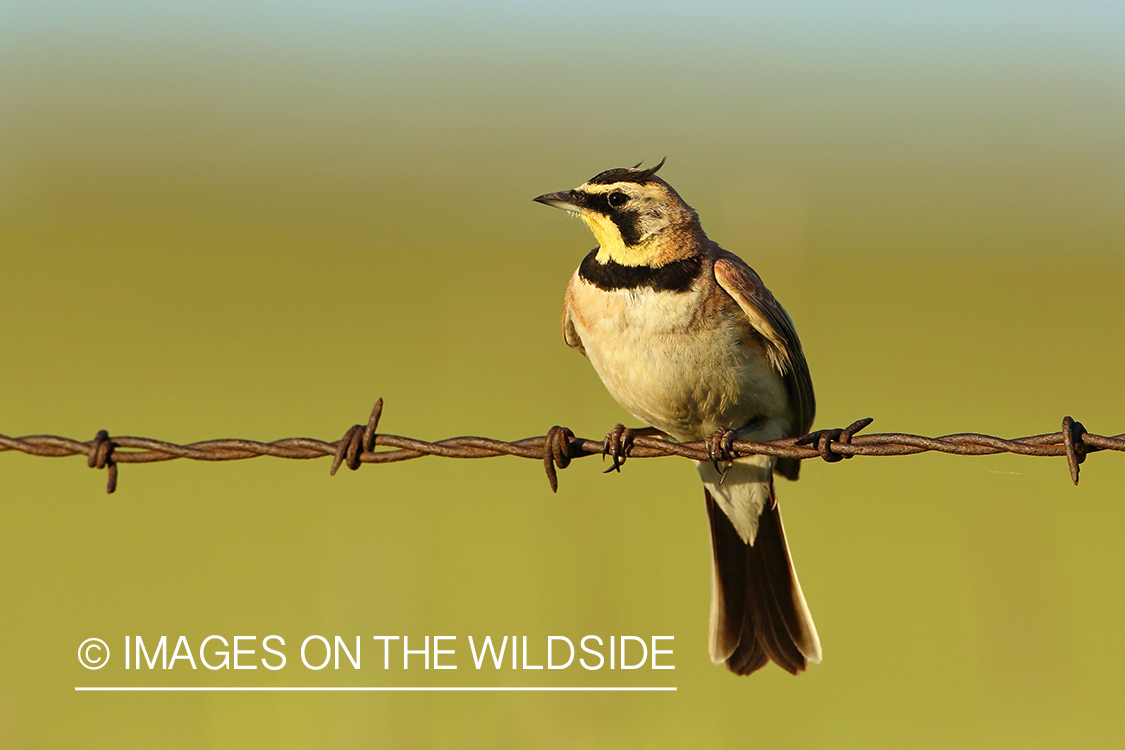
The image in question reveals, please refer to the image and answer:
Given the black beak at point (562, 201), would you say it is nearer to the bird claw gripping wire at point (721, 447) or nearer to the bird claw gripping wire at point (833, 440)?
the bird claw gripping wire at point (721, 447)

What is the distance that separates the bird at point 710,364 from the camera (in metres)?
5.05

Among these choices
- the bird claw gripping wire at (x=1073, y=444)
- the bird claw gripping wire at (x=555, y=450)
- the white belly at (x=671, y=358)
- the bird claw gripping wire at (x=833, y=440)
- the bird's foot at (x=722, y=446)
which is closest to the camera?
the bird claw gripping wire at (x=1073, y=444)

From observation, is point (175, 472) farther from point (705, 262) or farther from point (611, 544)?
point (705, 262)

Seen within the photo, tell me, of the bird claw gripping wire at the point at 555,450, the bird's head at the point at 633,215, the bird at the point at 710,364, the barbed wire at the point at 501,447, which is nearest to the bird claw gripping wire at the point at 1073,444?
the barbed wire at the point at 501,447

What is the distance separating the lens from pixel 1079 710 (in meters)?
6.29

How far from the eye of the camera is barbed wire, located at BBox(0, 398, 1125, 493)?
351cm

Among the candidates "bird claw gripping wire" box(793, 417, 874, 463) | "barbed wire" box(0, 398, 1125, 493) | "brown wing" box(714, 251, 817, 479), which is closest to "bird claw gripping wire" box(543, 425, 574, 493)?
"barbed wire" box(0, 398, 1125, 493)

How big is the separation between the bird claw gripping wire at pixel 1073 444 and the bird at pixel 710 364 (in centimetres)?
147

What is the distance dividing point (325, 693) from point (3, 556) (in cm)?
377

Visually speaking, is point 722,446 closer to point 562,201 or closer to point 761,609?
point 761,609

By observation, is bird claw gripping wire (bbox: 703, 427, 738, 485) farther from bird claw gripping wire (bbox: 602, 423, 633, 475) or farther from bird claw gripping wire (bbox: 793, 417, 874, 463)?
bird claw gripping wire (bbox: 793, 417, 874, 463)

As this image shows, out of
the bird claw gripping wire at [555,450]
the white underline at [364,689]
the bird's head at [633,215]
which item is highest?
the bird's head at [633,215]

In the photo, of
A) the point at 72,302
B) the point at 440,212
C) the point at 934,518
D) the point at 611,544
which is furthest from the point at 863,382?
the point at 440,212

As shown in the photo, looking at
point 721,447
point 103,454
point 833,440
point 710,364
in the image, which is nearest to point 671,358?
point 710,364
